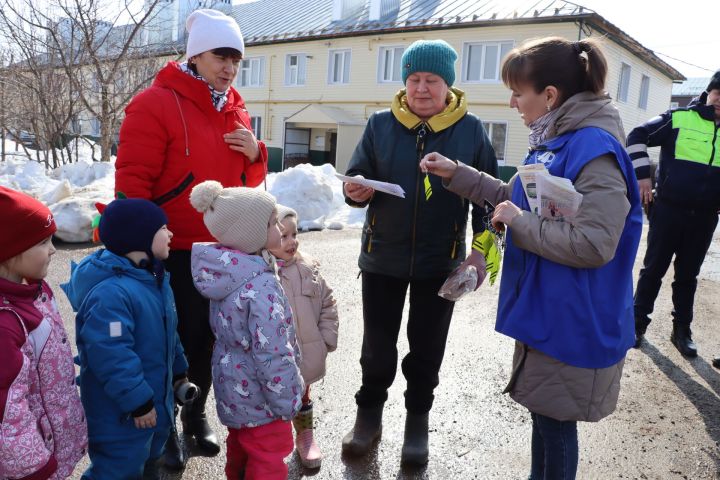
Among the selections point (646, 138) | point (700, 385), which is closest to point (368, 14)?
point (646, 138)

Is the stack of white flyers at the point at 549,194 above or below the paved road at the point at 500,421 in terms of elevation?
above

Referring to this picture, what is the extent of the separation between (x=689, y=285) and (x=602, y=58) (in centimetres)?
369

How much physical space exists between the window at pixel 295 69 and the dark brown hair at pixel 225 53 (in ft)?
77.8

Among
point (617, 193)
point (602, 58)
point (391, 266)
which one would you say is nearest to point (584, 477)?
point (391, 266)

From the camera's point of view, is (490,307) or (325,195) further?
(325,195)

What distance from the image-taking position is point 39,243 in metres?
1.90

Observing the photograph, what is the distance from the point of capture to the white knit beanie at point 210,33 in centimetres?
269

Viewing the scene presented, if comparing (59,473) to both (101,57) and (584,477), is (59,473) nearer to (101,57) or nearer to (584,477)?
(584,477)

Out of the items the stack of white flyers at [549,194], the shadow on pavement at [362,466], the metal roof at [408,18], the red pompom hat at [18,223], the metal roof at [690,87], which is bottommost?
the shadow on pavement at [362,466]

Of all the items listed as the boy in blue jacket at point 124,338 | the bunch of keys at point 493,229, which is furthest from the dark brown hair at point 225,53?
the bunch of keys at point 493,229

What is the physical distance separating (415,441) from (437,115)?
1822 millimetres

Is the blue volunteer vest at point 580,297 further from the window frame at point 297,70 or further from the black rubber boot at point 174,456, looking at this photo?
the window frame at point 297,70

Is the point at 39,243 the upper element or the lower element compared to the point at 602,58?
lower

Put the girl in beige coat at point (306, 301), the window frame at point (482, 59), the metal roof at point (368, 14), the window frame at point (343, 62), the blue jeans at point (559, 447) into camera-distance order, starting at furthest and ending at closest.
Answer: the window frame at point (343, 62) < the window frame at point (482, 59) < the metal roof at point (368, 14) < the girl in beige coat at point (306, 301) < the blue jeans at point (559, 447)
